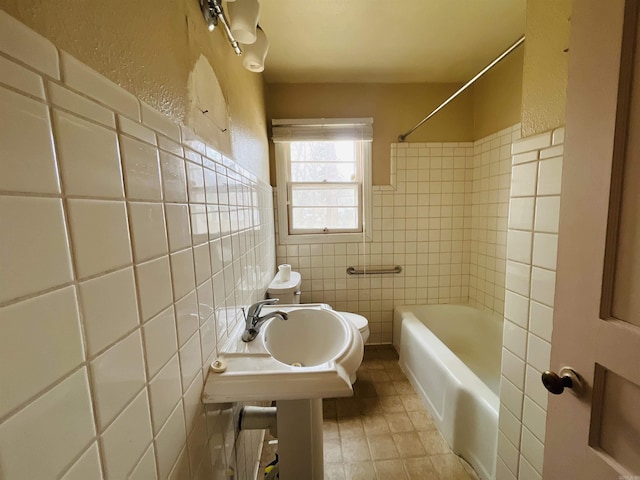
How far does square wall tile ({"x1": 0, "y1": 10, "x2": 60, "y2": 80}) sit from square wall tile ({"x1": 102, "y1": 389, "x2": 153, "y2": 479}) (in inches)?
19.1

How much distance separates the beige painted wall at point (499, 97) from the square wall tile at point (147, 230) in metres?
2.21

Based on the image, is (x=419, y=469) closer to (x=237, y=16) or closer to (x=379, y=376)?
(x=379, y=376)

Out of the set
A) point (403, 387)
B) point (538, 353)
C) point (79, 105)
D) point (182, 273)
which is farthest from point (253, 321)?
point (403, 387)

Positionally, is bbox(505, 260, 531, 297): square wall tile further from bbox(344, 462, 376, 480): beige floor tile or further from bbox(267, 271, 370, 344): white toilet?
bbox(344, 462, 376, 480): beige floor tile

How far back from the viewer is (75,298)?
0.34 m

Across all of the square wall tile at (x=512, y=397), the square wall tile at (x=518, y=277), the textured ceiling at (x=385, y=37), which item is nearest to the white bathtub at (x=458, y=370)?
the square wall tile at (x=512, y=397)

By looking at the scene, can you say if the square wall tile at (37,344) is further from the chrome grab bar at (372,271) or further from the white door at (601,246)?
the chrome grab bar at (372,271)

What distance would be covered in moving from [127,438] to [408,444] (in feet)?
4.97

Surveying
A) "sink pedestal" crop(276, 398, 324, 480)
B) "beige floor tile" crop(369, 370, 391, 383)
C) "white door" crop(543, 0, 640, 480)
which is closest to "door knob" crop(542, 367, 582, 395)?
"white door" crop(543, 0, 640, 480)

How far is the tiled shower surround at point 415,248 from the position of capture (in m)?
2.25

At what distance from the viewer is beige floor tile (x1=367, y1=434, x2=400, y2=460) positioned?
1.37 m

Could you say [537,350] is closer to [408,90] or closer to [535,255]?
[535,255]

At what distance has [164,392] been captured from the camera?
53 cm

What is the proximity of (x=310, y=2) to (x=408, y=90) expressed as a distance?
1.17 meters
